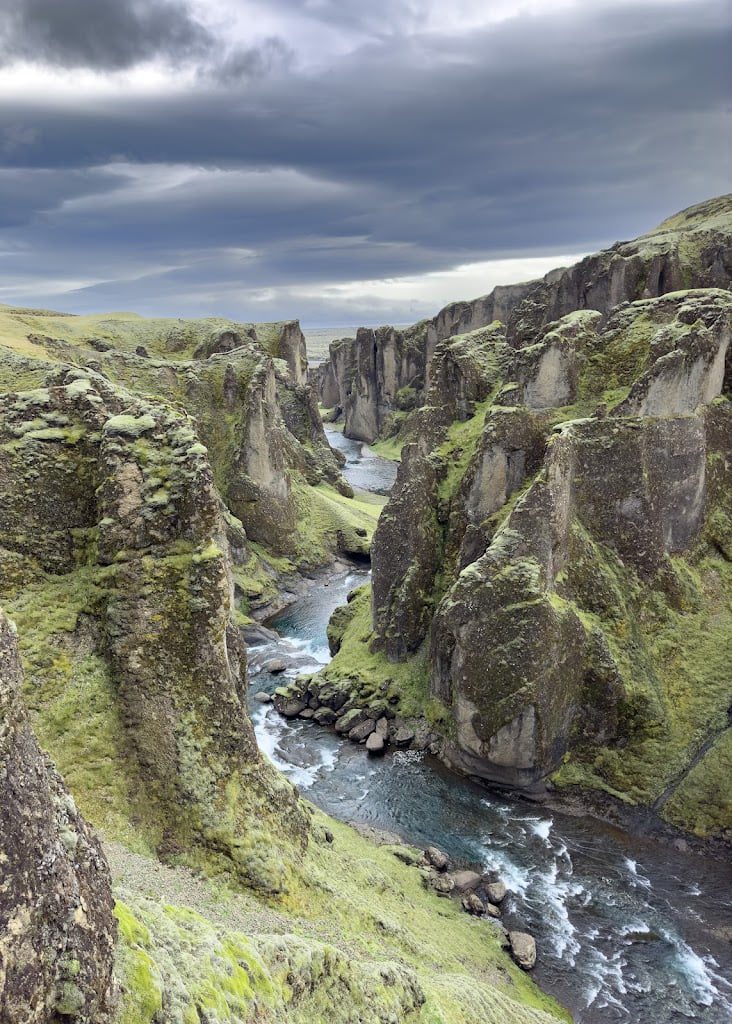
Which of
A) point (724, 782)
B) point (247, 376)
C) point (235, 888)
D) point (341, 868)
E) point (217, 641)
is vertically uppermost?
point (247, 376)

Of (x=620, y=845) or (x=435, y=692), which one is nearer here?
(x=620, y=845)

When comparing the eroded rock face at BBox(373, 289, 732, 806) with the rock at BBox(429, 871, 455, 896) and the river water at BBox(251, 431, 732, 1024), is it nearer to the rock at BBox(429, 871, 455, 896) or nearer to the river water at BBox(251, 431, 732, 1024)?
the river water at BBox(251, 431, 732, 1024)

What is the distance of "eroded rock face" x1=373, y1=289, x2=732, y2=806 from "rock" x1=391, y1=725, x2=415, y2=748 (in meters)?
2.40

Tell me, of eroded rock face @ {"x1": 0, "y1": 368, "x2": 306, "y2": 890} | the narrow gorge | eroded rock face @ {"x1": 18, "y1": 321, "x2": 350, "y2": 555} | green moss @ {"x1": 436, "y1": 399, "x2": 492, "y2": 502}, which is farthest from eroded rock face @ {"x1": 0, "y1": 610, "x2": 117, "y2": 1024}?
eroded rock face @ {"x1": 18, "y1": 321, "x2": 350, "y2": 555}

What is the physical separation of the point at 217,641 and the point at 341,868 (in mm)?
9721

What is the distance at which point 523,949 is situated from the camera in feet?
84.3

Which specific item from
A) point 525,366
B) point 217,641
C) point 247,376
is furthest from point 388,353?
point 217,641

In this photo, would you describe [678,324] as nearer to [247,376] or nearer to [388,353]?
[247,376]

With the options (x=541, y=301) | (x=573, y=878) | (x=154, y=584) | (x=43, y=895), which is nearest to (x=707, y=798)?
(x=573, y=878)

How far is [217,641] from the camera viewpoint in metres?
21.0

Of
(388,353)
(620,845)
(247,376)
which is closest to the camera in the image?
(620,845)

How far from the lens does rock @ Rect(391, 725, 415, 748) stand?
131ft

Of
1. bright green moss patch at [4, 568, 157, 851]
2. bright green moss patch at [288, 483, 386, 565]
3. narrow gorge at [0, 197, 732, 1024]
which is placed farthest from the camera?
bright green moss patch at [288, 483, 386, 565]

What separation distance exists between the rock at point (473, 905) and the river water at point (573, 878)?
5.11 feet
